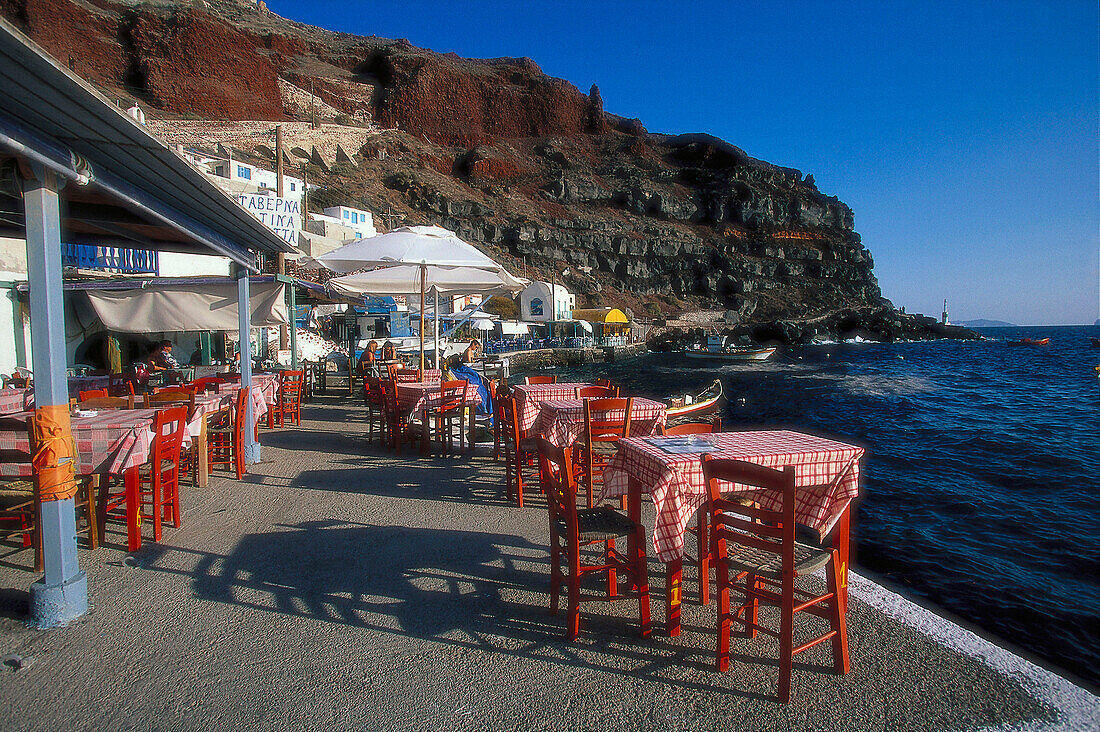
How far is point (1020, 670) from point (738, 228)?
98.1 m

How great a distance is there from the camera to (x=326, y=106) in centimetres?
7156

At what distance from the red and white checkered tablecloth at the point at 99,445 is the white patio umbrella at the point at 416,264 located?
11.5 feet

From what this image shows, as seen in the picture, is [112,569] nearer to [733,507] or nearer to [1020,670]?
[733,507]

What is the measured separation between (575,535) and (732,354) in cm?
4754

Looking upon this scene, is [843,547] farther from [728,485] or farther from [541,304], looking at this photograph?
[541,304]

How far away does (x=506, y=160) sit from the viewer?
82625 mm

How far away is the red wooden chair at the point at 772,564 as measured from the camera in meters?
2.25

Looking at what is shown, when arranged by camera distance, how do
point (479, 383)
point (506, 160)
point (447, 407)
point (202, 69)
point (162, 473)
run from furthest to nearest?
point (506, 160)
point (202, 69)
point (479, 383)
point (447, 407)
point (162, 473)

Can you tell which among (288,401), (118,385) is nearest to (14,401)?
(118,385)

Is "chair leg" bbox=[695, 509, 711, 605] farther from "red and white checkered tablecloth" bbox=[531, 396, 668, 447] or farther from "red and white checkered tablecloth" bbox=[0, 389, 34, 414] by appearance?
"red and white checkered tablecloth" bbox=[0, 389, 34, 414]

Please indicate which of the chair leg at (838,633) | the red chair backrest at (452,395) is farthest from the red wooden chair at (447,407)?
the chair leg at (838,633)

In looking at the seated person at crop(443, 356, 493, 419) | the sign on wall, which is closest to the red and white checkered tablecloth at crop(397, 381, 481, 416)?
the seated person at crop(443, 356, 493, 419)

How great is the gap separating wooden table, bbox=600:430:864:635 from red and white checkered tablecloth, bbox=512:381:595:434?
2.64 metres

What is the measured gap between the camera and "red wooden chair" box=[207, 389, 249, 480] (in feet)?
18.8
